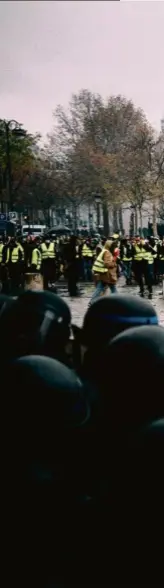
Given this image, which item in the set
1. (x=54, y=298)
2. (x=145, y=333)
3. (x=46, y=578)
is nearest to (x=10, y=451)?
(x=46, y=578)

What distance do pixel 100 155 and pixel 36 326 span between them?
53.1m

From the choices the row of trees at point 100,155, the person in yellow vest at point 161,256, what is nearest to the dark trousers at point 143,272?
the person in yellow vest at point 161,256

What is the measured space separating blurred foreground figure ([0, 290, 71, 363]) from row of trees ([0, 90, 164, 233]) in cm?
4556

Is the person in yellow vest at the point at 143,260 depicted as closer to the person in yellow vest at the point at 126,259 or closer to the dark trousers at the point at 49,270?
the dark trousers at the point at 49,270

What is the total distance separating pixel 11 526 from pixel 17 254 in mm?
21385

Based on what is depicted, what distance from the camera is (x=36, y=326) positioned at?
7828 millimetres

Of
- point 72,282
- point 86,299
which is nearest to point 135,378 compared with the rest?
point 86,299

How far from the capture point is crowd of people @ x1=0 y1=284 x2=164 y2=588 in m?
4.84

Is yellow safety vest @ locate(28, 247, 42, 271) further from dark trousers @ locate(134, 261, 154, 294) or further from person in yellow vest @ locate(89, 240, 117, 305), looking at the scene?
person in yellow vest @ locate(89, 240, 117, 305)

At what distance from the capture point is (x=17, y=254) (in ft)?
86.6

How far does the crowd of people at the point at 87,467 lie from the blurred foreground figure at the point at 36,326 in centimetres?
96

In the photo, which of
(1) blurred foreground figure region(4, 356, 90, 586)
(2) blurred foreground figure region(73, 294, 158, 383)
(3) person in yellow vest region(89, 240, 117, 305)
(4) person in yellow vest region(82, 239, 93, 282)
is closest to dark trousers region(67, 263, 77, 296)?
(3) person in yellow vest region(89, 240, 117, 305)

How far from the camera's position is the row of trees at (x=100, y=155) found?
186 feet

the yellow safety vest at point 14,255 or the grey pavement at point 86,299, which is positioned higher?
the yellow safety vest at point 14,255
